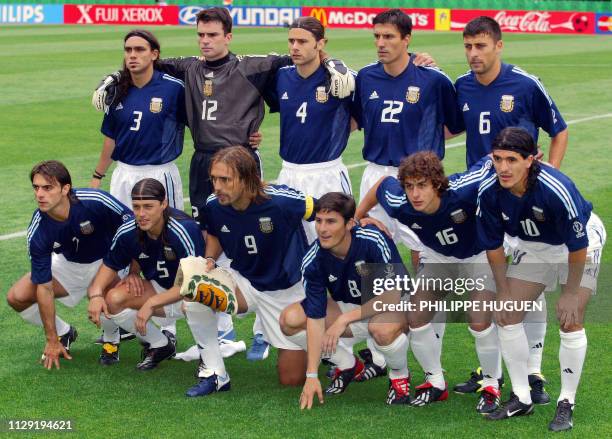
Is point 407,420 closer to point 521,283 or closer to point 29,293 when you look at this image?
A: point 521,283

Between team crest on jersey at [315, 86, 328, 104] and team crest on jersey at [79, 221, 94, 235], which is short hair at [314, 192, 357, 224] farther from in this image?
team crest on jersey at [79, 221, 94, 235]

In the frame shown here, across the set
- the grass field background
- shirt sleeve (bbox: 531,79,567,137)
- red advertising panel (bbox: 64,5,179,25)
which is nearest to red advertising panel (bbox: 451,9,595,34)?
red advertising panel (bbox: 64,5,179,25)

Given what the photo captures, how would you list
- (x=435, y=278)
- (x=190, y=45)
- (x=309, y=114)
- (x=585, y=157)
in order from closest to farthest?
(x=435, y=278), (x=309, y=114), (x=585, y=157), (x=190, y=45)

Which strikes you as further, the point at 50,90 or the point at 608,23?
the point at 608,23

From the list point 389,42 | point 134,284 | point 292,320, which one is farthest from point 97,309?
point 389,42

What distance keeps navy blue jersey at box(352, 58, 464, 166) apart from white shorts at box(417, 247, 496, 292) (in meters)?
1.11

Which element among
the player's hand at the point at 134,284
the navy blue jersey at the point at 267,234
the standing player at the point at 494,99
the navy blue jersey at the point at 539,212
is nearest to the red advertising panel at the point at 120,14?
the standing player at the point at 494,99

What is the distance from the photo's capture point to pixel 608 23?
1474 inches

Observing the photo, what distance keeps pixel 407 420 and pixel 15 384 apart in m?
2.52

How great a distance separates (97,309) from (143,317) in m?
0.38

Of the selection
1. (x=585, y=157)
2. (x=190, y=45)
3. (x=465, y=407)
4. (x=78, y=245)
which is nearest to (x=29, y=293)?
(x=78, y=245)

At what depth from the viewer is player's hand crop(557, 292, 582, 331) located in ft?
20.1

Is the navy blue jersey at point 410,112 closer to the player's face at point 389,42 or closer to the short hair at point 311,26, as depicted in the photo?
the player's face at point 389,42

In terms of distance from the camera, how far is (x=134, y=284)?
7348mm
